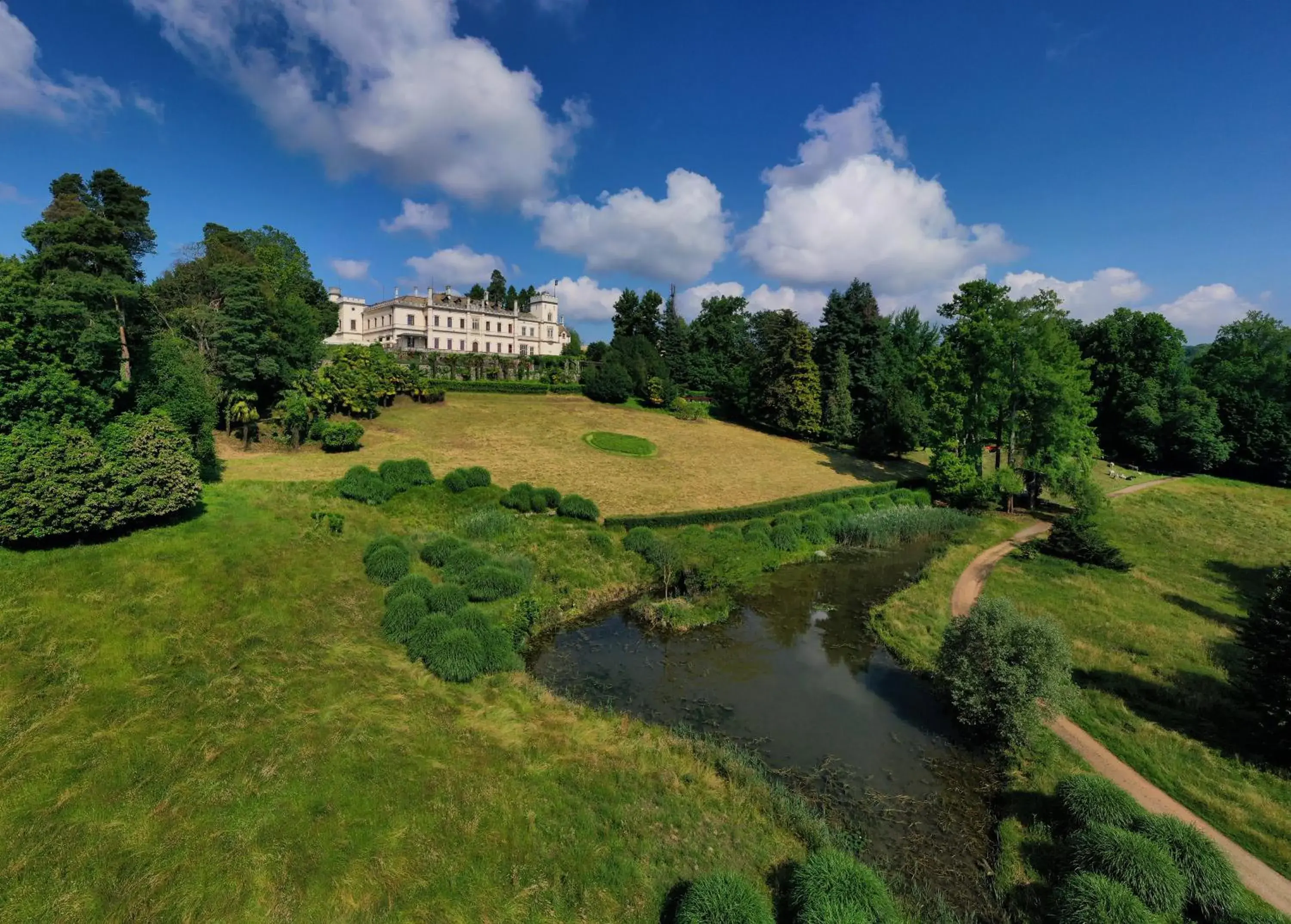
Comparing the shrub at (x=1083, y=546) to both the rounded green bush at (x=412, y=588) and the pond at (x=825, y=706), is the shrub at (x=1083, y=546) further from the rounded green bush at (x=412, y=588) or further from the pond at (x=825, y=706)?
the rounded green bush at (x=412, y=588)

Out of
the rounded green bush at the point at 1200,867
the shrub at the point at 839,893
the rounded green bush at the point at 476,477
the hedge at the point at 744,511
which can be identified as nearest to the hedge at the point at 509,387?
the rounded green bush at the point at 476,477

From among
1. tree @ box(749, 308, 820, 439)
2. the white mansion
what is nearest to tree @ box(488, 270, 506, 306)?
the white mansion

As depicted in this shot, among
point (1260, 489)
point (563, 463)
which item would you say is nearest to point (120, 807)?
point (563, 463)

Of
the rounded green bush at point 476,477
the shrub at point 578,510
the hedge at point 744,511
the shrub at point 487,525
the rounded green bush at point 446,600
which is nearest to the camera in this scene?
the rounded green bush at point 446,600

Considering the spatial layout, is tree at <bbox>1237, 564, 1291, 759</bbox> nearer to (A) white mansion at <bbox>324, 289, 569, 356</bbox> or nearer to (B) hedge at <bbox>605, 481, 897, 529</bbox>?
(B) hedge at <bbox>605, 481, 897, 529</bbox>

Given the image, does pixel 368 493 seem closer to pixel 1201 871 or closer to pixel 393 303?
pixel 1201 871

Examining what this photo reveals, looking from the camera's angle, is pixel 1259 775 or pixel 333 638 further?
pixel 333 638
